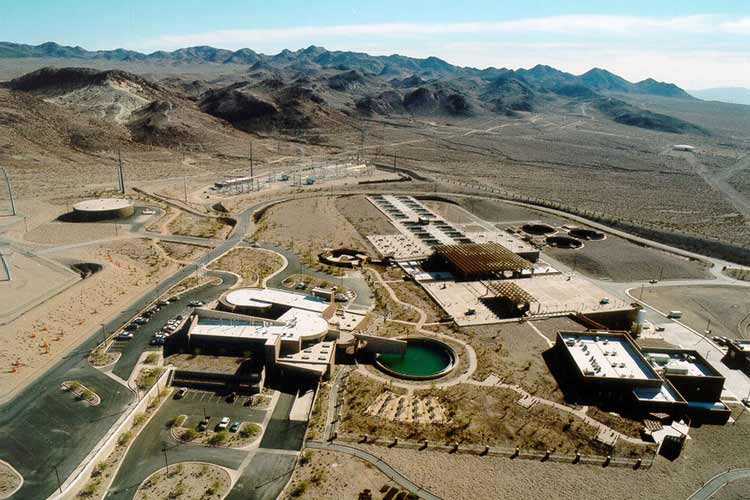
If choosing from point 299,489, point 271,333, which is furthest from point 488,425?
point 271,333

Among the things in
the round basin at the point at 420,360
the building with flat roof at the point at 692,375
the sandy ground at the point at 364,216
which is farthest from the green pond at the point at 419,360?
the sandy ground at the point at 364,216

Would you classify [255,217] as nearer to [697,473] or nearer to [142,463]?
[142,463]

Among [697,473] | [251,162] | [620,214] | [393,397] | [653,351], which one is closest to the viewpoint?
[697,473]

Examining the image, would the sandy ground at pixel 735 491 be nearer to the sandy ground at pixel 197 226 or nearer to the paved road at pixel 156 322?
the paved road at pixel 156 322

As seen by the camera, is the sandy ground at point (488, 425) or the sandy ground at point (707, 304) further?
the sandy ground at point (707, 304)

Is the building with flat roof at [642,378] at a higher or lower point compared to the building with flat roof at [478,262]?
lower

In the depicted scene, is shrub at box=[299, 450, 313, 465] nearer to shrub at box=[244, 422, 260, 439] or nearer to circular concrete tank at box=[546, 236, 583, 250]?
shrub at box=[244, 422, 260, 439]

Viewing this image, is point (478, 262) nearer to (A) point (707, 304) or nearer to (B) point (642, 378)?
(A) point (707, 304)

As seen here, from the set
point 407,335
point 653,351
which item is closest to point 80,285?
point 407,335
